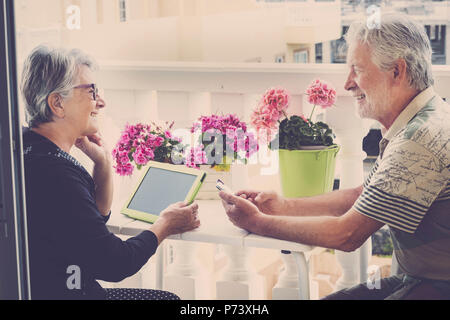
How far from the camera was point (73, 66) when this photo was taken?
1599 mm

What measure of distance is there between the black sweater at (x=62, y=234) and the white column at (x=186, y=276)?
29.1 inches

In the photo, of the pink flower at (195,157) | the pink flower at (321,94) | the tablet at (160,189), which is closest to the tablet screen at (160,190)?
the tablet at (160,189)

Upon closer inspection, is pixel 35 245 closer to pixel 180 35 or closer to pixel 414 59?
pixel 414 59

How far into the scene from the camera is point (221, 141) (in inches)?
74.6

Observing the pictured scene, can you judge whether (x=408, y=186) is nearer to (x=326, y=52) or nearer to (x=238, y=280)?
(x=238, y=280)

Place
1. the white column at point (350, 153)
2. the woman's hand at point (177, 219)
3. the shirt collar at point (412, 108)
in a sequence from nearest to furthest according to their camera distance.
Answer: the shirt collar at point (412, 108) → the woman's hand at point (177, 219) → the white column at point (350, 153)

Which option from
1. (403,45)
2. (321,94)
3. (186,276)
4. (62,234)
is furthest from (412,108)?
(186,276)

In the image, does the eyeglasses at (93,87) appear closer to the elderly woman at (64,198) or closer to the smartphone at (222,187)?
the elderly woman at (64,198)

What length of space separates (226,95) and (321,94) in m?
0.44

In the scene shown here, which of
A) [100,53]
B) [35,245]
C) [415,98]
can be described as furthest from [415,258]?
[100,53]

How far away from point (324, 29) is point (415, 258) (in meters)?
1.79

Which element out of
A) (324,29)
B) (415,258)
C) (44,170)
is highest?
(324,29)

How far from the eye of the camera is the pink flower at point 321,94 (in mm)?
1876
